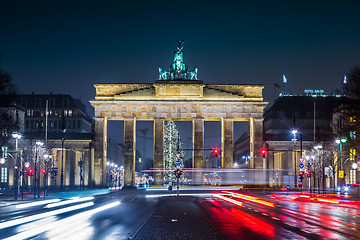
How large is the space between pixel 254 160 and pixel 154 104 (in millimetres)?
19005

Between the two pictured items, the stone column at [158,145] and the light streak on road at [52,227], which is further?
the stone column at [158,145]

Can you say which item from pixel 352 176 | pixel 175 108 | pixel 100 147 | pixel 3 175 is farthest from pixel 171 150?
pixel 3 175

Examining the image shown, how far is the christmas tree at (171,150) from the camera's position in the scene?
→ 106 metres

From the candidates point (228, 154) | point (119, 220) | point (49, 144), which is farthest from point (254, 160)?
point (119, 220)

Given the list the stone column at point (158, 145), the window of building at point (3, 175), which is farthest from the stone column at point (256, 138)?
the window of building at point (3, 175)

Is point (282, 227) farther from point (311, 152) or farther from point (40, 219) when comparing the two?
point (311, 152)

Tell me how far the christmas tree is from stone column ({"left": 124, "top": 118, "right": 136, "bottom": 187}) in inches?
388

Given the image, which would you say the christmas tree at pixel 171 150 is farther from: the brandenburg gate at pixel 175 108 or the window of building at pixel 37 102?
the window of building at pixel 37 102

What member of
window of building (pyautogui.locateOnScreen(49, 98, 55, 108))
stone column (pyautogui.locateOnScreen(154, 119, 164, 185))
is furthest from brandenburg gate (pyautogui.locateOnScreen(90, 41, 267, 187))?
window of building (pyautogui.locateOnScreen(49, 98, 55, 108))

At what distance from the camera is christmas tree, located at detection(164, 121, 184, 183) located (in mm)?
106188

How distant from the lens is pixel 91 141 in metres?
108

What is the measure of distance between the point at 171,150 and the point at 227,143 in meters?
17.1

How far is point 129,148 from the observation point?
94.4 m

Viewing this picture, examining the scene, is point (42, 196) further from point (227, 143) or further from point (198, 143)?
point (227, 143)
